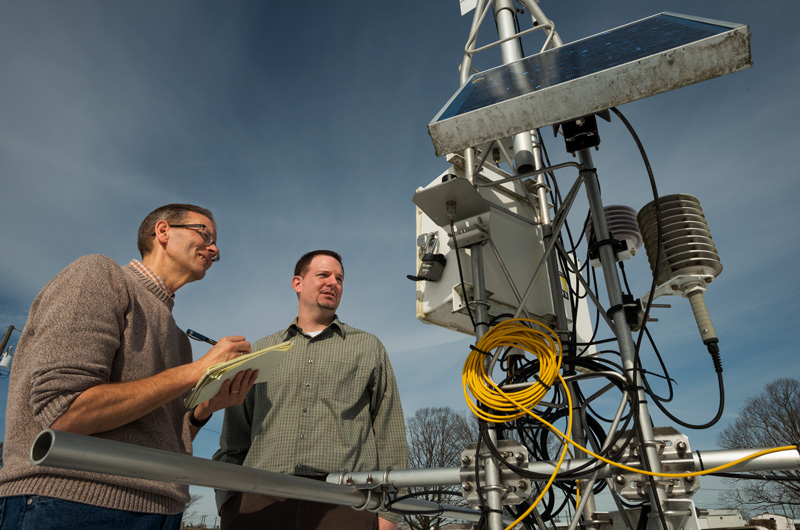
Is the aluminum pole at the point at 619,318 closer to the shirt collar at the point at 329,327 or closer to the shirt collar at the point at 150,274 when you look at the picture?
the shirt collar at the point at 329,327

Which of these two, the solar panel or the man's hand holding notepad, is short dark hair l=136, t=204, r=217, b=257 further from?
the solar panel

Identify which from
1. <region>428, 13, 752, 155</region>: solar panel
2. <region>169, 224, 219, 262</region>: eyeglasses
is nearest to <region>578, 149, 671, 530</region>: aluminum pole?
<region>428, 13, 752, 155</region>: solar panel

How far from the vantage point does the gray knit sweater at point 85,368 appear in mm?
1167

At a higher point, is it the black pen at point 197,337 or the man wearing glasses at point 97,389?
the black pen at point 197,337

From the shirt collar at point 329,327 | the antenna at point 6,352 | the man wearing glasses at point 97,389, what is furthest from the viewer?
the antenna at point 6,352

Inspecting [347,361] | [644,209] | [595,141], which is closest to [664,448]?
[644,209]

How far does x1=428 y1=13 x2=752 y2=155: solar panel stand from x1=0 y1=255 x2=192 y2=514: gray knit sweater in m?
1.12

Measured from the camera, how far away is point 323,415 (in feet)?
7.08

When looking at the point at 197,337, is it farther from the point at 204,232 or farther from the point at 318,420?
the point at 318,420

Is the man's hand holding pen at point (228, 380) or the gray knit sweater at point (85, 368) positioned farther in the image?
the man's hand holding pen at point (228, 380)

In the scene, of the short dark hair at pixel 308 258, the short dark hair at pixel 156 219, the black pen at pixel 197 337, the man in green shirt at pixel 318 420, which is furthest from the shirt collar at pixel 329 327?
the short dark hair at pixel 156 219

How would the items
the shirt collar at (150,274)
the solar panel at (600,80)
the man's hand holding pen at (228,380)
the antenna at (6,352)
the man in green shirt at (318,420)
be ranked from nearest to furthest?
the solar panel at (600,80) → the man's hand holding pen at (228,380) → the shirt collar at (150,274) → the man in green shirt at (318,420) → the antenna at (6,352)

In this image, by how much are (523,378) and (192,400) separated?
50.8 inches

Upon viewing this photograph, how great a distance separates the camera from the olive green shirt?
6.82ft
